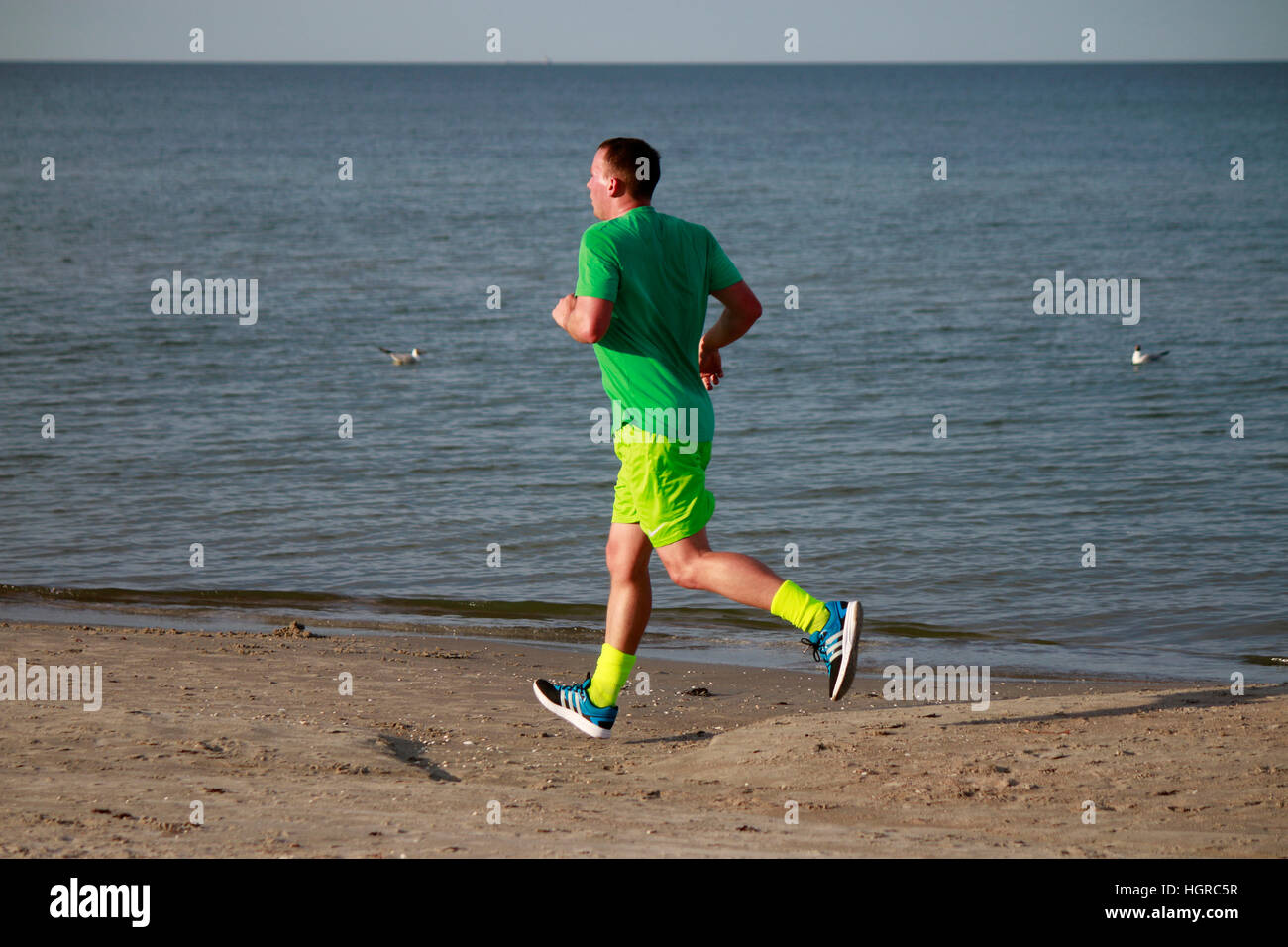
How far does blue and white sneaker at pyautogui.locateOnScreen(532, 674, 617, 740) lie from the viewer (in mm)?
5367

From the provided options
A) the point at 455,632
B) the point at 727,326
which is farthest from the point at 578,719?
the point at 455,632

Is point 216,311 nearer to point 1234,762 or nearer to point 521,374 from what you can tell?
point 521,374

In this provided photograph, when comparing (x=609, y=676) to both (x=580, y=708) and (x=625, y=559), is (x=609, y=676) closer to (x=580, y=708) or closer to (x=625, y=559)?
(x=580, y=708)

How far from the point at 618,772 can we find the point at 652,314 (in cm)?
180

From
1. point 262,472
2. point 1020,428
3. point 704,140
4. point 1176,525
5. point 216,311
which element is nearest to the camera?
point 1176,525

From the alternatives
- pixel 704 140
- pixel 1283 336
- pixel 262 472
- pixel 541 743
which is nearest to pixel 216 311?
pixel 262 472

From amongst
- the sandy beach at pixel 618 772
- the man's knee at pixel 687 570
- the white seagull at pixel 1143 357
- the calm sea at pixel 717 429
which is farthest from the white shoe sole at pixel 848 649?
the white seagull at pixel 1143 357

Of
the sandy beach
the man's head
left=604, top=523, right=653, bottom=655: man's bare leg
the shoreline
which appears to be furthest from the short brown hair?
the shoreline

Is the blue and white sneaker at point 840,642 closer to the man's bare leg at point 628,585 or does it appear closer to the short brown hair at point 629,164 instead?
the man's bare leg at point 628,585

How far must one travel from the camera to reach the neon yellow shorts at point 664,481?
187 inches

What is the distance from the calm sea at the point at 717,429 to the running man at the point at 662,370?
10.8 feet

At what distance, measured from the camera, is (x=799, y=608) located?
4.87 meters

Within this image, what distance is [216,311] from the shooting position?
949 inches

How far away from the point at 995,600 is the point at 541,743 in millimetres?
4945
